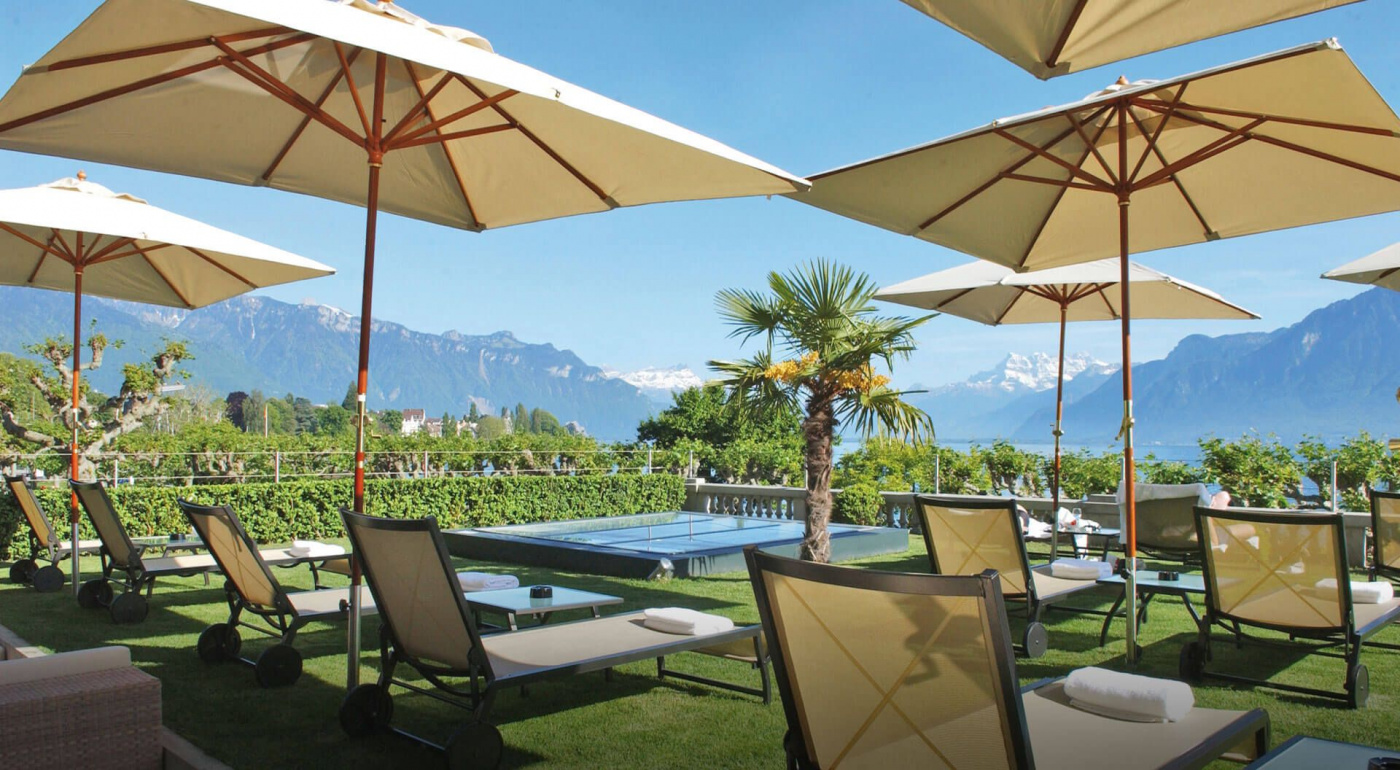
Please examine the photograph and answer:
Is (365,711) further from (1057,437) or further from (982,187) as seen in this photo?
(1057,437)

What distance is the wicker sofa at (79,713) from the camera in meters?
2.88

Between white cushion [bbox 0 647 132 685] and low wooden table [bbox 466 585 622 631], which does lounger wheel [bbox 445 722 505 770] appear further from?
low wooden table [bbox 466 585 622 631]

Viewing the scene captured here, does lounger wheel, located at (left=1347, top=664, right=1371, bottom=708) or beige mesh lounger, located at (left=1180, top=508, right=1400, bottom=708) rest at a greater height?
beige mesh lounger, located at (left=1180, top=508, right=1400, bottom=708)

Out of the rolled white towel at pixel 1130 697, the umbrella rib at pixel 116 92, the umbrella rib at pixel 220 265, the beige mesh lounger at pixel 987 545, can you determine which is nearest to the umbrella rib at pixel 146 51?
the umbrella rib at pixel 116 92

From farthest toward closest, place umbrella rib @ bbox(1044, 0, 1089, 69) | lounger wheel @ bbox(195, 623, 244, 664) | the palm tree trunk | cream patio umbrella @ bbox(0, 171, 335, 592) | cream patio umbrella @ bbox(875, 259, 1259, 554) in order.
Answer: the palm tree trunk < cream patio umbrella @ bbox(875, 259, 1259, 554) < cream patio umbrella @ bbox(0, 171, 335, 592) < lounger wheel @ bbox(195, 623, 244, 664) < umbrella rib @ bbox(1044, 0, 1089, 69)

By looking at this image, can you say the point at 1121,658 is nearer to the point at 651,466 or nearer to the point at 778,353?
the point at 778,353

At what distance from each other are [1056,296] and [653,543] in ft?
14.9

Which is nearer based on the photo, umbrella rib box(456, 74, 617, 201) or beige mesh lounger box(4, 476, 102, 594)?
umbrella rib box(456, 74, 617, 201)

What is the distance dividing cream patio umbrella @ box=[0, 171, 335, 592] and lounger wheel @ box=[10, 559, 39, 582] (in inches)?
36.8

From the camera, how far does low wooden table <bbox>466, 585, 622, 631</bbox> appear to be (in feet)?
16.6

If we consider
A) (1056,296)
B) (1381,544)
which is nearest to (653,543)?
(1056,296)

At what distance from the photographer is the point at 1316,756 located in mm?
2508

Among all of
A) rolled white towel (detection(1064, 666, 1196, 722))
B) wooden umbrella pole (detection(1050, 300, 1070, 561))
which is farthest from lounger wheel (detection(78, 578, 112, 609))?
wooden umbrella pole (detection(1050, 300, 1070, 561))

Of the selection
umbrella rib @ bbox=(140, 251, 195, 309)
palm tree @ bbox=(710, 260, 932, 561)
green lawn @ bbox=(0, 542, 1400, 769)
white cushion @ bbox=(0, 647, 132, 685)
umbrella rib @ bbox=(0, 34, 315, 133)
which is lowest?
green lawn @ bbox=(0, 542, 1400, 769)
